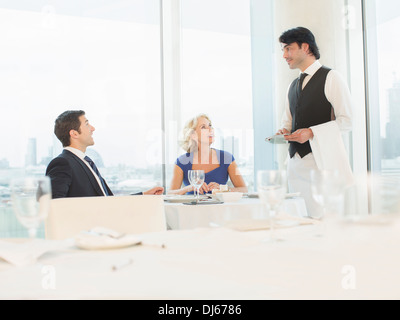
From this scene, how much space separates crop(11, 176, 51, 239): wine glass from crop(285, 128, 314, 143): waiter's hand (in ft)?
8.51

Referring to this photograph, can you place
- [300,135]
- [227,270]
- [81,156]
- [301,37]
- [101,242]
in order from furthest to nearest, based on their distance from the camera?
1. [301,37]
2. [300,135]
3. [81,156]
4. [101,242]
5. [227,270]

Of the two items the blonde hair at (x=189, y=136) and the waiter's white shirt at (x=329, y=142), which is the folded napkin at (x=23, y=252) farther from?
the blonde hair at (x=189, y=136)

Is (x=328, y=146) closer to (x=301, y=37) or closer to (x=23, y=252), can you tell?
(x=301, y=37)

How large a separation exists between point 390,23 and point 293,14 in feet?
2.99

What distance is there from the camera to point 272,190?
1.11 m

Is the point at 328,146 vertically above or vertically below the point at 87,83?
below

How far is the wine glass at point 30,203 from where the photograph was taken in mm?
935

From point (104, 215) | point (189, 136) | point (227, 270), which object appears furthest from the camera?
point (189, 136)

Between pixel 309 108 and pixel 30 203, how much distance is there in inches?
113

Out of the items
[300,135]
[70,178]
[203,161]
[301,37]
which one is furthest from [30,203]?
Answer: [301,37]

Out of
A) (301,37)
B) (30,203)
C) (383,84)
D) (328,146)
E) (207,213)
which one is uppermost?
(301,37)

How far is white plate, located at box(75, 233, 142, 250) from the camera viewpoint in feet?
3.43

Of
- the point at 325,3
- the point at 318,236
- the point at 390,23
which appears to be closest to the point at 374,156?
the point at 390,23
